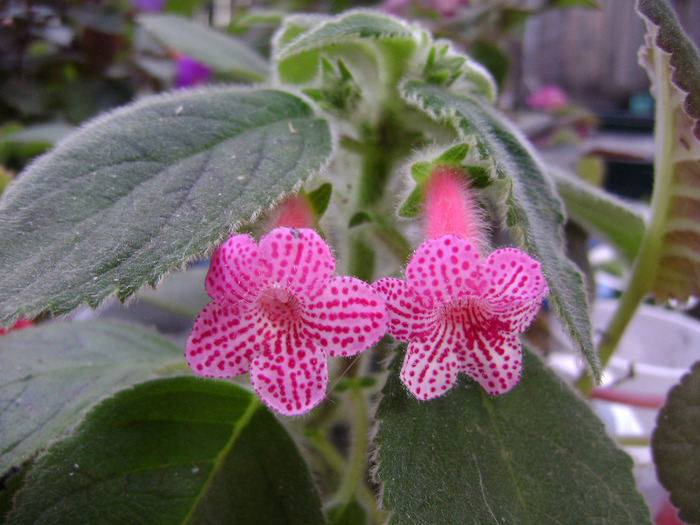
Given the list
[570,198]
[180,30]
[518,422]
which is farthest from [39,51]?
[518,422]

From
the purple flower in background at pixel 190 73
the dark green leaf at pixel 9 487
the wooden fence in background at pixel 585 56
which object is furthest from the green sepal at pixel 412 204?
the wooden fence in background at pixel 585 56

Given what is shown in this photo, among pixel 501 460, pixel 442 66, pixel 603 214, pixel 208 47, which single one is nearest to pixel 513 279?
Result: pixel 501 460

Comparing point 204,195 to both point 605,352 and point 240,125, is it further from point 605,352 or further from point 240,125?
point 605,352

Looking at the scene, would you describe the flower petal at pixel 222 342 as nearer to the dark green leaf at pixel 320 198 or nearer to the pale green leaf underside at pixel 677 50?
the dark green leaf at pixel 320 198

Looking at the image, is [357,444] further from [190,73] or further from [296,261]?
[190,73]

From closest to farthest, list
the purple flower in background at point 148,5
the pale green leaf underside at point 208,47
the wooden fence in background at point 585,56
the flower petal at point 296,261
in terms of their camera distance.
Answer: the flower petal at point 296,261
the pale green leaf underside at point 208,47
the purple flower in background at point 148,5
the wooden fence in background at point 585,56

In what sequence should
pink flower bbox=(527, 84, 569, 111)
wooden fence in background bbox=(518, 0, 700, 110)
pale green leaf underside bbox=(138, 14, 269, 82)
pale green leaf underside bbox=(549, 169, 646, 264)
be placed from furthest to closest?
wooden fence in background bbox=(518, 0, 700, 110) < pink flower bbox=(527, 84, 569, 111) < pale green leaf underside bbox=(138, 14, 269, 82) < pale green leaf underside bbox=(549, 169, 646, 264)

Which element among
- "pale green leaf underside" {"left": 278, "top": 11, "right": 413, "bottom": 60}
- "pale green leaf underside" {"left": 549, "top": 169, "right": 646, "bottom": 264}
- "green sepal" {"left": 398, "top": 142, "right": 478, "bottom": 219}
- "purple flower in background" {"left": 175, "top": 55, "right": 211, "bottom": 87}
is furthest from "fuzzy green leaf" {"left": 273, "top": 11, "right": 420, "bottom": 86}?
"purple flower in background" {"left": 175, "top": 55, "right": 211, "bottom": 87}

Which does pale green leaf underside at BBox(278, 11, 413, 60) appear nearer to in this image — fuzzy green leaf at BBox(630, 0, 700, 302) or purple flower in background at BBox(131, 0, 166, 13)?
fuzzy green leaf at BBox(630, 0, 700, 302)
